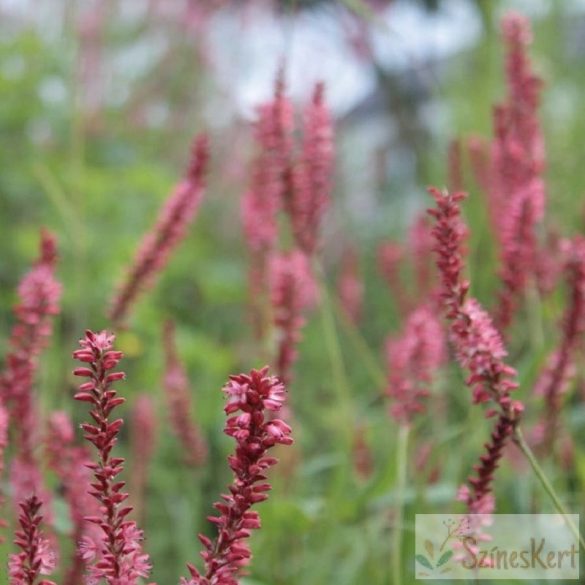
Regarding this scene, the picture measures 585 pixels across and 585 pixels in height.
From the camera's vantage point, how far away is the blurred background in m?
1.81

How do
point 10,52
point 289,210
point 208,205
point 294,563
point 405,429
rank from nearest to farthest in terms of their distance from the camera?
1. point 405,429
2. point 289,210
3. point 294,563
4. point 10,52
5. point 208,205

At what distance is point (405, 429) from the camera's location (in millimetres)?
1453

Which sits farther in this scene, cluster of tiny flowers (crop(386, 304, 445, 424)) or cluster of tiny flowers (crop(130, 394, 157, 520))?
cluster of tiny flowers (crop(130, 394, 157, 520))

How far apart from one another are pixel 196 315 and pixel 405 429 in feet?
8.58

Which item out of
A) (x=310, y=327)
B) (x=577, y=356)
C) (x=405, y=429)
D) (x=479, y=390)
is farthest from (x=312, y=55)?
(x=479, y=390)

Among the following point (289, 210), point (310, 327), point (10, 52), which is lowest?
point (289, 210)

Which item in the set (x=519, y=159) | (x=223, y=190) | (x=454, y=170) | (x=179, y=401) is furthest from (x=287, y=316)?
(x=223, y=190)

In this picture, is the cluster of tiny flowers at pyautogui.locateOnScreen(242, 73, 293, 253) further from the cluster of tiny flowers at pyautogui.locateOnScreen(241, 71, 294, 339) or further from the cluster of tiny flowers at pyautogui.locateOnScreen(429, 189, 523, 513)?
the cluster of tiny flowers at pyautogui.locateOnScreen(429, 189, 523, 513)

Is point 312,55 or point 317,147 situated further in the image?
point 312,55

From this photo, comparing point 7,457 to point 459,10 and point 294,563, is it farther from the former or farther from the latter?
point 459,10

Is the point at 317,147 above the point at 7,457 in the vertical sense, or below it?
above

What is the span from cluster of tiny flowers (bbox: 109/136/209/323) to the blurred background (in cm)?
19

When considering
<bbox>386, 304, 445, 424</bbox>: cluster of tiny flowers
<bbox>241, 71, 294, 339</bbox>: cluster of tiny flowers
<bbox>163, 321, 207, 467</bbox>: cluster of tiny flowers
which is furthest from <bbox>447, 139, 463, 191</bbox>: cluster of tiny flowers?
<bbox>163, 321, 207, 467</bbox>: cluster of tiny flowers

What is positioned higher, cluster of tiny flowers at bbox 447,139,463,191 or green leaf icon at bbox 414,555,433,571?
cluster of tiny flowers at bbox 447,139,463,191
